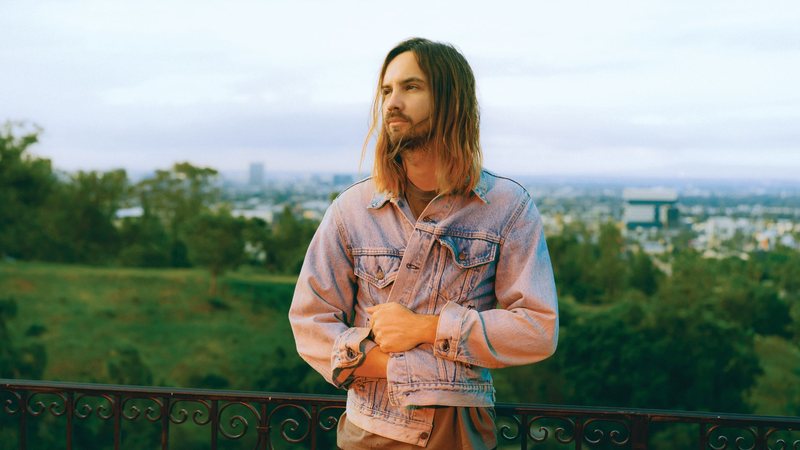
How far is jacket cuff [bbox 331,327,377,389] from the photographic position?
1215 millimetres

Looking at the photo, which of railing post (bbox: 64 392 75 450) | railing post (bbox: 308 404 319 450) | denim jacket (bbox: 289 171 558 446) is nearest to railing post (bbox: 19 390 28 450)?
railing post (bbox: 64 392 75 450)

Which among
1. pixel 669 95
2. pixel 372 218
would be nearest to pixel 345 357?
pixel 372 218

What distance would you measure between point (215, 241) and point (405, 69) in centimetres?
2367

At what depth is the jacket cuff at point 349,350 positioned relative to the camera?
121cm

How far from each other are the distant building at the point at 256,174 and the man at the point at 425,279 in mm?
24836

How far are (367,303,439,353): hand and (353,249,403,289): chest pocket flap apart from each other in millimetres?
75

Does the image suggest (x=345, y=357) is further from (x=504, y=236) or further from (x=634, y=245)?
(x=634, y=245)

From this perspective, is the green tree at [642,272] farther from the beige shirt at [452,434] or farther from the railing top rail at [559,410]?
the beige shirt at [452,434]

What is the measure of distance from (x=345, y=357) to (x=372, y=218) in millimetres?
260

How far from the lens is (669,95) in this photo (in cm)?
3014

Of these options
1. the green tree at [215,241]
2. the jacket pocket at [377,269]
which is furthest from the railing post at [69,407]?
the green tree at [215,241]

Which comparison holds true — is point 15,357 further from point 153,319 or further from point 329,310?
point 329,310

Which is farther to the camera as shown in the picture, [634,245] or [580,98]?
[580,98]

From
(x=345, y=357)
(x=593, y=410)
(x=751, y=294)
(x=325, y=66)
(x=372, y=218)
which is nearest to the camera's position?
(x=345, y=357)
